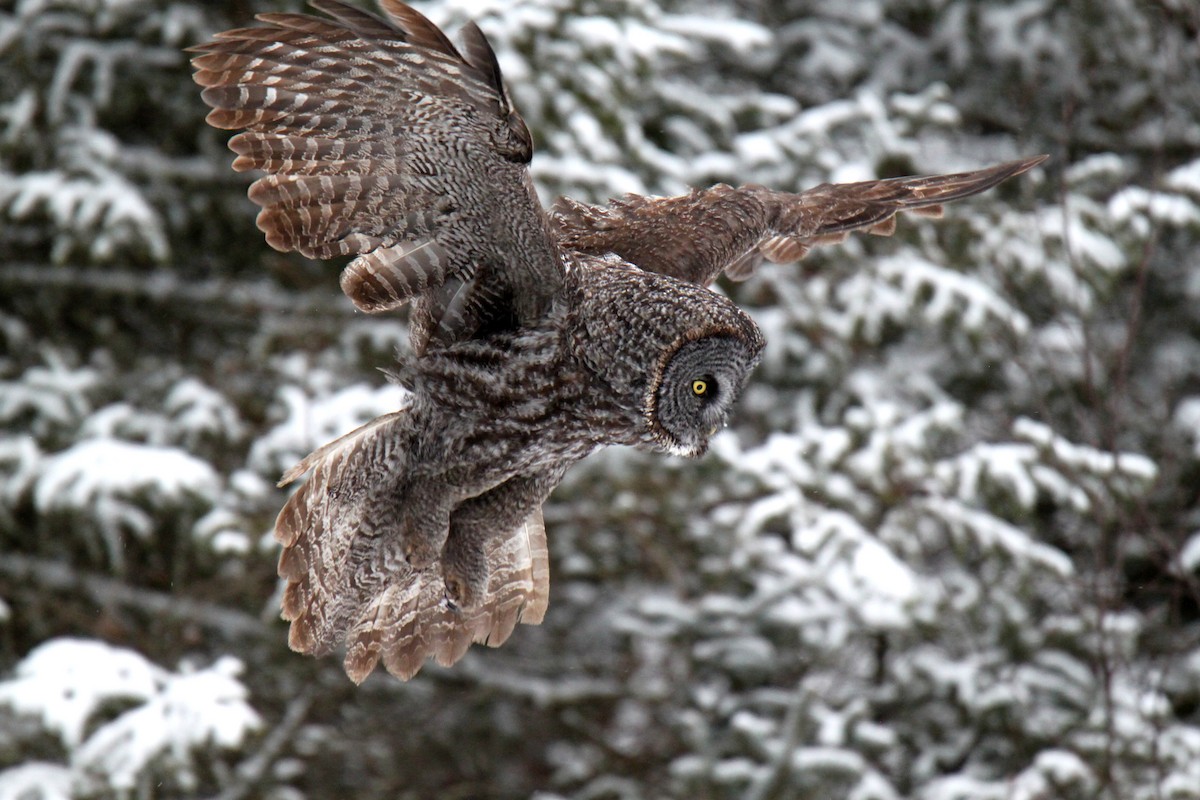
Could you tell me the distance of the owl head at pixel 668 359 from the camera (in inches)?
109

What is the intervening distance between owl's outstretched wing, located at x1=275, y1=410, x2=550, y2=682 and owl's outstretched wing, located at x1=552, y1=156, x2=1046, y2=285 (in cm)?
59

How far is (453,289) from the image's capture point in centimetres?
293

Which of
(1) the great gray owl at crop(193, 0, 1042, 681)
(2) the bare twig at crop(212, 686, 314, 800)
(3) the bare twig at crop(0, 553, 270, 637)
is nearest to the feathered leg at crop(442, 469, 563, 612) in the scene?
(1) the great gray owl at crop(193, 0, 1042, 681)

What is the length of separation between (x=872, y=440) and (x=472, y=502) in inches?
126

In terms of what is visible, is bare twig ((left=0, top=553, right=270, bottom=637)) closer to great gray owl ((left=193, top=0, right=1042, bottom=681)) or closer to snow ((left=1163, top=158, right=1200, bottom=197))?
great gray owl ((left=193, top=0, right=1042, bottom=681))

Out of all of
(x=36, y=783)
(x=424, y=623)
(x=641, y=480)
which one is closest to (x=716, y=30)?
(x=641, y=480)

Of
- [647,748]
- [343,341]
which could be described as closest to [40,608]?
[343,341]

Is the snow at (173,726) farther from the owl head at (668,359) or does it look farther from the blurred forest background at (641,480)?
the owl head at (668,359)

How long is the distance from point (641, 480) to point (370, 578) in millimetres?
3037

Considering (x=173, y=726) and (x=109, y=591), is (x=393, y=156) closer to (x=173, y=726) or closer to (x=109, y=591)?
(x=173, y=726)

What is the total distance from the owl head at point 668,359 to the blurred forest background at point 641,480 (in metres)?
2.95

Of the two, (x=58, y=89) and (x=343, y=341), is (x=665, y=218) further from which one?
(x=58, y=89)

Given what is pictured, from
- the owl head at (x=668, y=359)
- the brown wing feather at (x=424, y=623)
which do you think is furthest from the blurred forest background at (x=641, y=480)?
the owl head at (x=668, y=359)

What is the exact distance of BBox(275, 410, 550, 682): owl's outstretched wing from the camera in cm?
326
